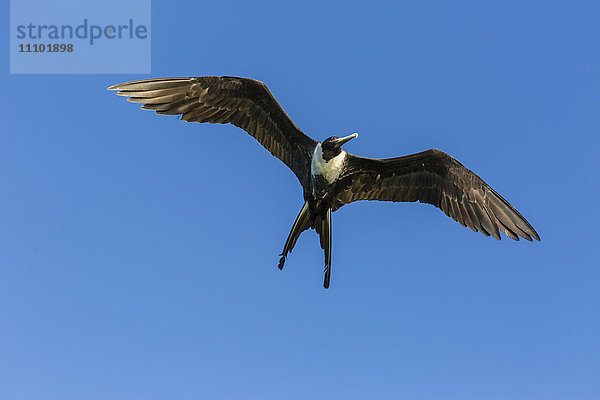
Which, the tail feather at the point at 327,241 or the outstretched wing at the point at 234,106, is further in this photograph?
the tail feather at the point at 327,241

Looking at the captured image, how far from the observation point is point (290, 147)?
328 inches

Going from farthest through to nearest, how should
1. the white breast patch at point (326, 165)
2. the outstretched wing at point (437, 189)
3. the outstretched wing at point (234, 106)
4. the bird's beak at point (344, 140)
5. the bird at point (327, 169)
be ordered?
the outstretched wing at point (437, 189) < the white breast patch at point (326, 165) < the bird at point (327, 169) < the bird's beak at point (344, 140) < the outstretched wing at point (234, 106)

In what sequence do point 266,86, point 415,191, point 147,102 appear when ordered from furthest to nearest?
point 415,191 → point 266,86 → point 147,102

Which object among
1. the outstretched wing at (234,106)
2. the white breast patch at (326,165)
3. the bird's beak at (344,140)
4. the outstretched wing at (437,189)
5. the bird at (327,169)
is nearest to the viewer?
the outstretched wing at (234,106)

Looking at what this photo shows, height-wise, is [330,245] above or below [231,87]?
below

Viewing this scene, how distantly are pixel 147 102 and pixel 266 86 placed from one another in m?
1.55

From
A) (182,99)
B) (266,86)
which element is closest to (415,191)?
(266,86)

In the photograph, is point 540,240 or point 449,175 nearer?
point 540,240

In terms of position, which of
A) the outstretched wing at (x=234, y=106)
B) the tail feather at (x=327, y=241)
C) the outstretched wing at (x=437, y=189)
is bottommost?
the tail feather at (x=327, y=241)

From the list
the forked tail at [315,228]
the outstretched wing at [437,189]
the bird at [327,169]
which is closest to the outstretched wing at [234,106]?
the bird at [327,169]

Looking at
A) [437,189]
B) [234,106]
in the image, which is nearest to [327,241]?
[437,189]

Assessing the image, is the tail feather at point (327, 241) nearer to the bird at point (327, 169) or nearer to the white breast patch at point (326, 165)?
the bird at point (327, 169)

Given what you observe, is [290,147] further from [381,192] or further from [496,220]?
[496,220]

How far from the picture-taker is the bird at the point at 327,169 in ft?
25.5
